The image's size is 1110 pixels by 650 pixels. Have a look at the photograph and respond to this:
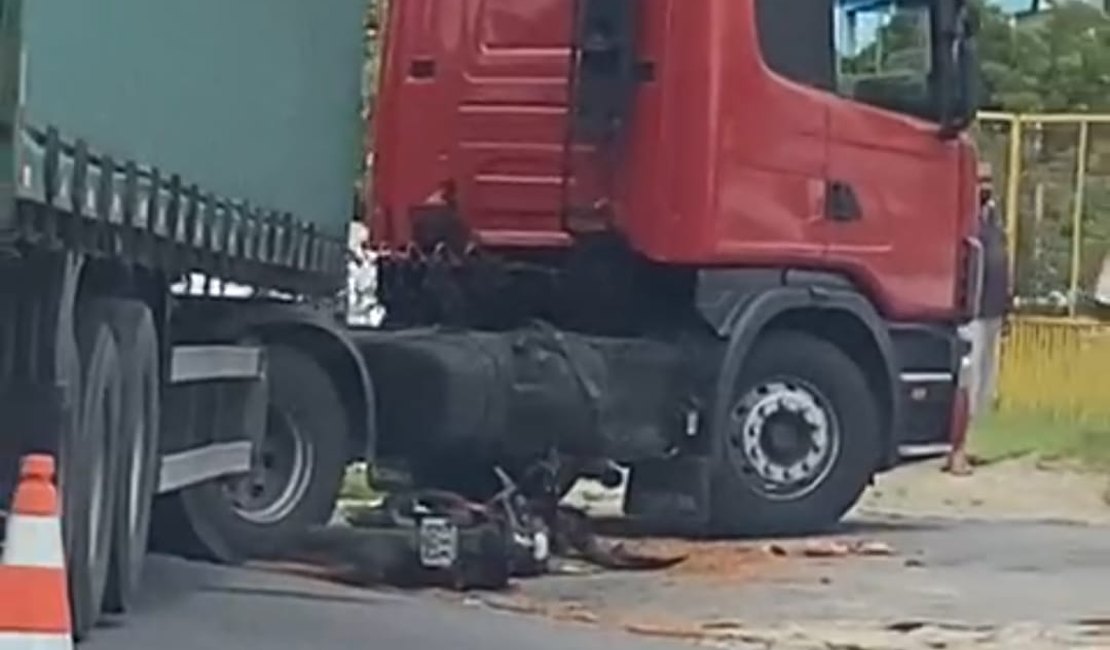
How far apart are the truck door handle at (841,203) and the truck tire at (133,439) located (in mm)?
5834

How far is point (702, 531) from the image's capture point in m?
17.9

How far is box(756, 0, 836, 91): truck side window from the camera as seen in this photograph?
17.3 m

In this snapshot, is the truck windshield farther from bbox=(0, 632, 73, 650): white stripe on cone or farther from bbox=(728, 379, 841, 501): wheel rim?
bbox=(0, 632, 73, 650): white stripe on cone

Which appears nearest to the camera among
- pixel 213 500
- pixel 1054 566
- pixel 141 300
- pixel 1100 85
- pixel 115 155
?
pixel 115 155

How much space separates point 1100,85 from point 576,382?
86.5 feet

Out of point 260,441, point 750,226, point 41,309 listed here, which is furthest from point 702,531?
point 41,309

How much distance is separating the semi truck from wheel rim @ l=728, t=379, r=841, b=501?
2 centimetres

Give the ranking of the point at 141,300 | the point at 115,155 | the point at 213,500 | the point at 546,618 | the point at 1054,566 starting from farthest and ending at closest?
the point at 1054,566, the point at 213,500, the point at 546,618, the point at 141,300, the point at 115,155

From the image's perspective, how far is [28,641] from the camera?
7.79 m

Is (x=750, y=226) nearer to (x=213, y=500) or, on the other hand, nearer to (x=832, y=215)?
(x=832, y=215)

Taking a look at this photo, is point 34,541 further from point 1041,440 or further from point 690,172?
point 1041,440

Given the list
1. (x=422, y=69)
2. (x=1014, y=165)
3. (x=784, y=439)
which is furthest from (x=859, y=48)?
(x=1014, y=165)

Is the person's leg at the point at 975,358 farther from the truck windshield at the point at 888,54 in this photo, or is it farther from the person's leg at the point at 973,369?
the truck windshield at the point at 888,54

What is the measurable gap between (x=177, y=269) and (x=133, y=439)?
0.88 metres
